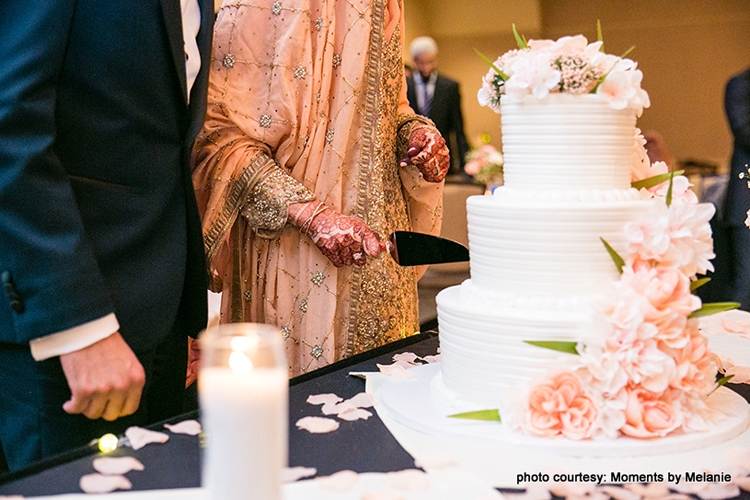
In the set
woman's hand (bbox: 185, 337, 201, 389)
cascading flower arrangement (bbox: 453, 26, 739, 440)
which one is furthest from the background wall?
cascading flower arrangement (bbox: 453, 26, 739, 440)

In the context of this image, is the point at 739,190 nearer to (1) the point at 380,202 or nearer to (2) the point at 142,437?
(1) the point at 380,202

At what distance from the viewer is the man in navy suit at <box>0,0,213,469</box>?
44.2 inches

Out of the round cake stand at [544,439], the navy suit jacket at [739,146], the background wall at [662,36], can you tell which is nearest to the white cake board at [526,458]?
the round cake stand at [544,439]

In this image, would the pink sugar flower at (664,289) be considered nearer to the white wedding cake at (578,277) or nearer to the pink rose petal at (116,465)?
the white wedding cake at (578,277)

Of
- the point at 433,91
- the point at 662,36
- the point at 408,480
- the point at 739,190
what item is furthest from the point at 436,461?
the point at 662,36

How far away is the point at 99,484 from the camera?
95cm

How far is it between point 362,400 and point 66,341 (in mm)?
517

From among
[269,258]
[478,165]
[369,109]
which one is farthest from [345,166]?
[478,165]

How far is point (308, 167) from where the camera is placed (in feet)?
5.65

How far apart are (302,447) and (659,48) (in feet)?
38.2

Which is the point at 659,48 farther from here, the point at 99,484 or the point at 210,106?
the point at 99,484

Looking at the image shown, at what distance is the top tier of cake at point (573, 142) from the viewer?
1253 mm

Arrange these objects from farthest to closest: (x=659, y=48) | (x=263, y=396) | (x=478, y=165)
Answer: (x=659, y=48), (x=478, y=165), (x=263, y=396)

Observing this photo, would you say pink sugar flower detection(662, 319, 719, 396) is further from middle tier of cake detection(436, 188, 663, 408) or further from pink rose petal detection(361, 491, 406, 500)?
pink rose petal detection(361, 491, 406, 500)
